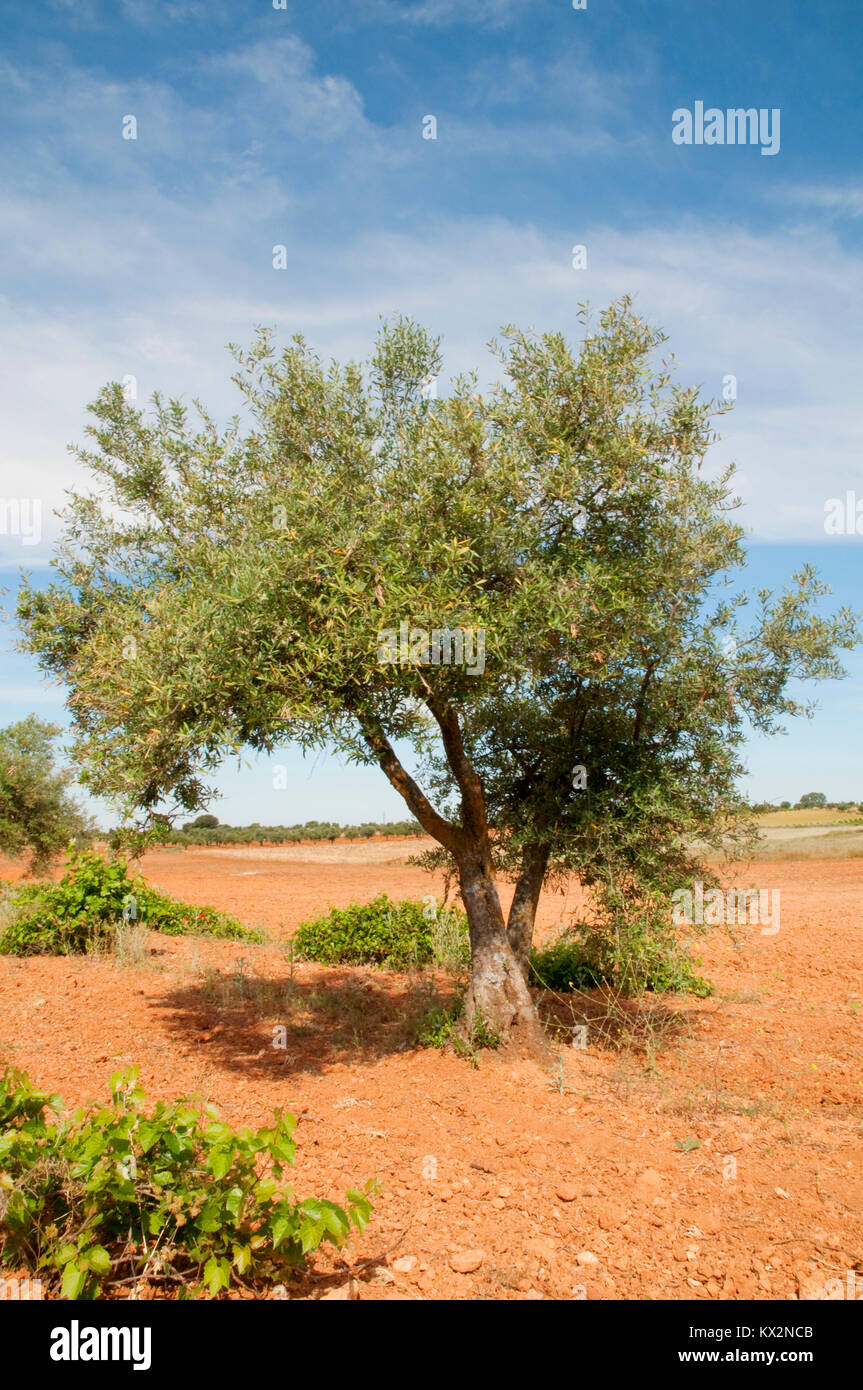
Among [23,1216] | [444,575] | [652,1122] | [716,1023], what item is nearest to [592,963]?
[716,1023]

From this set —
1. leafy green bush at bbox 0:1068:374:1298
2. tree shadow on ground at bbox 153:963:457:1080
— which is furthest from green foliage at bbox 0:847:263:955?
leafy green bush at bbox 0:1068:374:1298

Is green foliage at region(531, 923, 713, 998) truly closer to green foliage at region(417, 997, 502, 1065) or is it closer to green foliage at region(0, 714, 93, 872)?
green foliage at region(417, 997, 502, 1065)

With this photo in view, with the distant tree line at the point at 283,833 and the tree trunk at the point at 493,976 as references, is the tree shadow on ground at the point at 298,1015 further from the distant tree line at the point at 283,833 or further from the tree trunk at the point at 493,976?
the distant tree line at the point at 283,833

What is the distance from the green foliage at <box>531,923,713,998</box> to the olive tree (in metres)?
0.12

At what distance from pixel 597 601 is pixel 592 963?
626 cm

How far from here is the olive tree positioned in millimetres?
6801

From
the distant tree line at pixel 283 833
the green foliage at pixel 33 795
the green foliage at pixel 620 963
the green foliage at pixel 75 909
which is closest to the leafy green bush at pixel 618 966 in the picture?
the green foliage at pixel 620 963

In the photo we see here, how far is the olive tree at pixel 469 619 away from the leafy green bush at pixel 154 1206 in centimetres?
280

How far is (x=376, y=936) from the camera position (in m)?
13.5

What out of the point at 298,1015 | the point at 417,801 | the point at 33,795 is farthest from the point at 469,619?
the point at 33,795

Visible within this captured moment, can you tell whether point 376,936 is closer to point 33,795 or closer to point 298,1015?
point 298,1015

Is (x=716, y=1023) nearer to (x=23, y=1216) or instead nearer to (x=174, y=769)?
(x=174, y=769)

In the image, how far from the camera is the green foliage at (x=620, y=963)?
328 inches

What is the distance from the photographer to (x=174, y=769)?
6977mm
